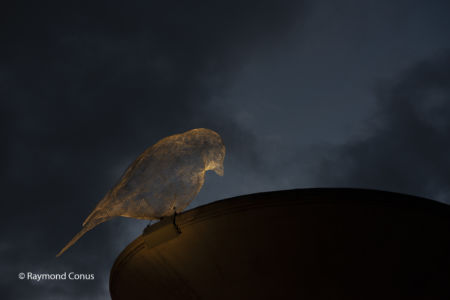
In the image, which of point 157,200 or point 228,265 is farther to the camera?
point 157,200

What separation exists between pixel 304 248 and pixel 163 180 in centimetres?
305

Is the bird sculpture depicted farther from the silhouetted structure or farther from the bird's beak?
the silhouetted structure

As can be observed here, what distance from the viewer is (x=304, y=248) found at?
7.60m

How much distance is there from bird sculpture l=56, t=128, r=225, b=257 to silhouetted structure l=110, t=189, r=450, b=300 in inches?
25.5

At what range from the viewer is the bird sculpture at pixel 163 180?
334 inches

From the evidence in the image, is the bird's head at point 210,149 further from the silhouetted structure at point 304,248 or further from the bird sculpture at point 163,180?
the silhouetted structure at point 304,248

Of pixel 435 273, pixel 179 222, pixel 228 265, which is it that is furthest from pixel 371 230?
pixel 179 222

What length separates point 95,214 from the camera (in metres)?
8.48

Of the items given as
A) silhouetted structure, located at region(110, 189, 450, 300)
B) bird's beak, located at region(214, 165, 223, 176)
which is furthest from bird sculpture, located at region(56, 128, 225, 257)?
silhouetted structure, located at region(110, 189, 450, 300)

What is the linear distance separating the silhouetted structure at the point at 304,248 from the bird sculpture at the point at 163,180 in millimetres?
648

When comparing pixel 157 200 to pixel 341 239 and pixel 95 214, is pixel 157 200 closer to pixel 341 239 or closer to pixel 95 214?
pixel 95 214

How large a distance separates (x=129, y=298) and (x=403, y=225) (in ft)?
19.2

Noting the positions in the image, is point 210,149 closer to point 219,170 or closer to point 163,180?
point 219,170

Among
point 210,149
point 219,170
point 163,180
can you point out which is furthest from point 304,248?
point 163,180
